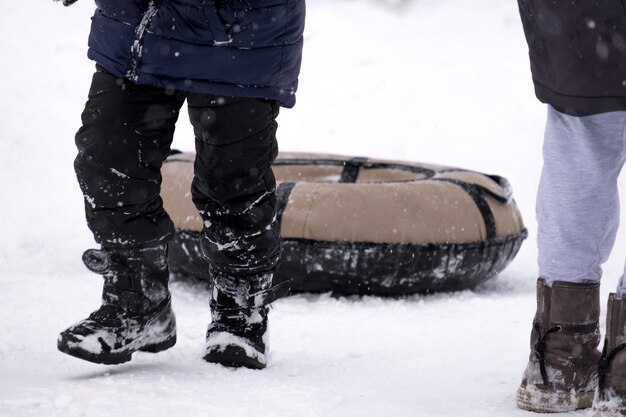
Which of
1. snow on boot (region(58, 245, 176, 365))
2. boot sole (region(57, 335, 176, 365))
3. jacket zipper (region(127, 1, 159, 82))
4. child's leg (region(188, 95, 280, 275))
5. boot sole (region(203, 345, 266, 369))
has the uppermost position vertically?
jacket zipper (region(127, 1, 159, 82))

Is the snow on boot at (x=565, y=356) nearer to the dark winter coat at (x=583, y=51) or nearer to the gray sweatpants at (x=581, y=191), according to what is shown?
the gray sweatpants at (x=581, y=191)

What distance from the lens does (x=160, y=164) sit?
2178 millimetres

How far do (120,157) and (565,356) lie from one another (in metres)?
1.09

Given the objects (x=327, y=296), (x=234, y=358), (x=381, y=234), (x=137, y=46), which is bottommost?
(x=327, y=296)

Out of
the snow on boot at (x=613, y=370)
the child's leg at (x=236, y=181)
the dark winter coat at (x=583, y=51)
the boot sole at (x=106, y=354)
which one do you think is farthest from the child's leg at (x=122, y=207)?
the snow on boot at (x=613, y=370)

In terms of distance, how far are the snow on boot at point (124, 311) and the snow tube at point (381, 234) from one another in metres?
1.21

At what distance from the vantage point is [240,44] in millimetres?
2145

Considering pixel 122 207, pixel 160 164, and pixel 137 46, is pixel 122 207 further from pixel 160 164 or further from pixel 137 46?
pixel 137 46

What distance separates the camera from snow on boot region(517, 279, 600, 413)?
1.84 meters

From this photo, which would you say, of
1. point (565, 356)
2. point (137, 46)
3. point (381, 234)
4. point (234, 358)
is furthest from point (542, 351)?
point (381, 234)

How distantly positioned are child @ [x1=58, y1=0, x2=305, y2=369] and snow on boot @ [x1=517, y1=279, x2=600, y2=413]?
710 mm

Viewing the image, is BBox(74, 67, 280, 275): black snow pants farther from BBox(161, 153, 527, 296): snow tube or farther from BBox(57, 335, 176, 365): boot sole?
BBox(161, 153, 527, 296): snow tube

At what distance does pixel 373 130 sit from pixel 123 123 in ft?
17.4

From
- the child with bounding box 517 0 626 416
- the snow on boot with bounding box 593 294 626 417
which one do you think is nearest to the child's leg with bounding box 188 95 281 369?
the child with bounding box 517 0 626 416
